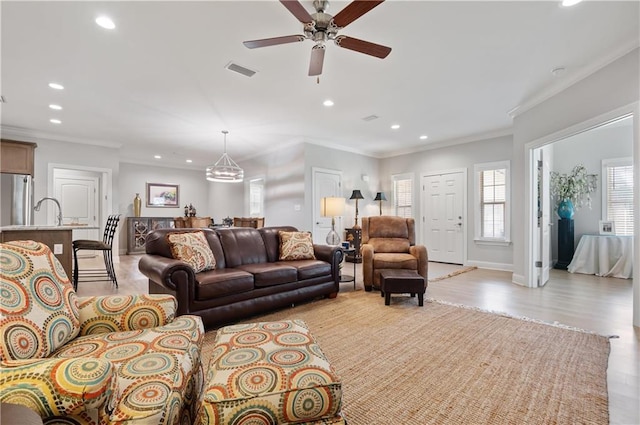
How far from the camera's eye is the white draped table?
4695mm

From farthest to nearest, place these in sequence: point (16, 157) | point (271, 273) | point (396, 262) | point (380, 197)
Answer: point (380, 197)
point (16, 157)
point (396, 262)
point (271, 273)

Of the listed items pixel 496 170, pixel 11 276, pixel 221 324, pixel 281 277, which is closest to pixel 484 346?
pixel 281 277

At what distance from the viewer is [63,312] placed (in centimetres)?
132

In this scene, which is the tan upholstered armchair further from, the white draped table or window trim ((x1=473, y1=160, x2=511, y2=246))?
the white draped table

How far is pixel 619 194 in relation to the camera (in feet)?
16.9

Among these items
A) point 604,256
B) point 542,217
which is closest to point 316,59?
point 542,217

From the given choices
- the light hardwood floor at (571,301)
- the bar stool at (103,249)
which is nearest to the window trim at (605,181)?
the light hardwood floor at (571,301)

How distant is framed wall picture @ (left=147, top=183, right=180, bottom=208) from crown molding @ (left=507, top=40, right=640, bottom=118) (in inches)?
347

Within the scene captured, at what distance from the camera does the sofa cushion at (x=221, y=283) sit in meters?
2.59

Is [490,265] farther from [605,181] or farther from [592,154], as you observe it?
[592,154]

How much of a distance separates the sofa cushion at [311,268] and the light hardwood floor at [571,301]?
72cm

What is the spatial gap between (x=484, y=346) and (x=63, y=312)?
2.72 meters

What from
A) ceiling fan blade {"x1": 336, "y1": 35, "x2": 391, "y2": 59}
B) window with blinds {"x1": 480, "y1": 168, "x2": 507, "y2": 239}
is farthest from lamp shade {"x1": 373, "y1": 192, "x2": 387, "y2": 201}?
ceiling fan blade {"x1": 336, "y1": 35, "x2": 391, "y2": 59}

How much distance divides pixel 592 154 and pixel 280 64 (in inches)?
237
